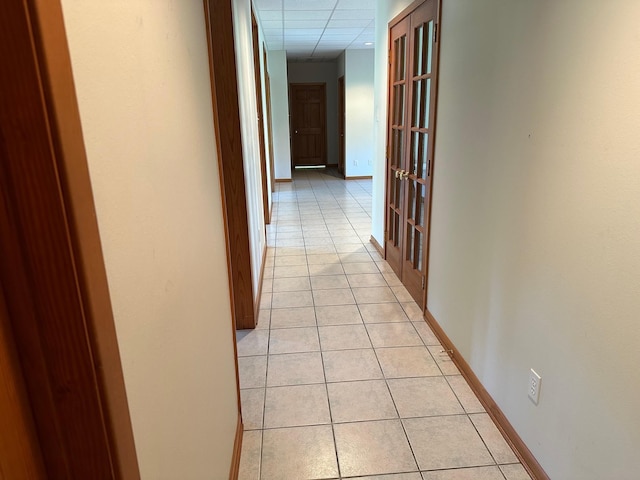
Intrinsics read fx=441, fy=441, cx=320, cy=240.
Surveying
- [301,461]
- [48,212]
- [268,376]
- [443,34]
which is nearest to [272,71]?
[443,34]

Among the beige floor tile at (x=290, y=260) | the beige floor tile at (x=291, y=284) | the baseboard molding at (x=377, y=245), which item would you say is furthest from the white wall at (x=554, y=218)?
the beige floor tile at (x=290, y=260)

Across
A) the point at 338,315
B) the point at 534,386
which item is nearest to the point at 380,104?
the point at 338,315

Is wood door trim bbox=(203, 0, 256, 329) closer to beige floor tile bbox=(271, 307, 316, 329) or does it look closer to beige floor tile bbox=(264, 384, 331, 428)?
beige floor tile bbox=(271, 307, 316, 329)

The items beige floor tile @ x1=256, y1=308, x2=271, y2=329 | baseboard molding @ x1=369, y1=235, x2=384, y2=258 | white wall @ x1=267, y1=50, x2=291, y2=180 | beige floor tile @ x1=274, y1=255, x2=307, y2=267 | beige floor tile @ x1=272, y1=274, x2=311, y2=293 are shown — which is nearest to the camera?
beige floor tile @ x1=256, y1=308, x2=271, y2=329

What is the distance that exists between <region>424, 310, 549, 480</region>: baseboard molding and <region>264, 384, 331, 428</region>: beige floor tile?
2.63 feet

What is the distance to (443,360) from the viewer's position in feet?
8.82

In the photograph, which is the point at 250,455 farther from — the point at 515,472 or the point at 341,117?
the point at 341,117

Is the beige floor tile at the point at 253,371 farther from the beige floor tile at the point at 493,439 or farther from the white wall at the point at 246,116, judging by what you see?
the beige floor tile at the point at 493,439

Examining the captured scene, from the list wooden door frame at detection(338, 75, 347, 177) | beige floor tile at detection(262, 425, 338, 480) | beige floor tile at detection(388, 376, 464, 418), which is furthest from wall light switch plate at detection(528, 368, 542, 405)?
wooden door frame at detection(338, 75, 347, 177)

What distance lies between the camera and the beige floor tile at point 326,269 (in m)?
4.16

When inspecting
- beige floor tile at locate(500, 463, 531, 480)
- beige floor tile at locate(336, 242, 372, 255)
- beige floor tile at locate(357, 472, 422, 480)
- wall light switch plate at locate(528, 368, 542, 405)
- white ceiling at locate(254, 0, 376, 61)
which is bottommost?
beige floor tile at locate(357, 472, 422, 480)

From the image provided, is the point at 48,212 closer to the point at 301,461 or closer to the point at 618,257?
the point at 618,257

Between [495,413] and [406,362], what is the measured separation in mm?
629

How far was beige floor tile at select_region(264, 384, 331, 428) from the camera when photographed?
7.16ft
